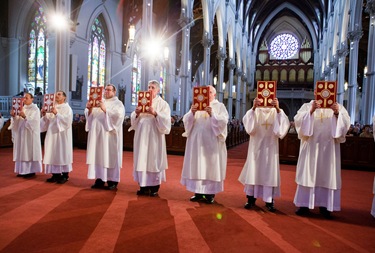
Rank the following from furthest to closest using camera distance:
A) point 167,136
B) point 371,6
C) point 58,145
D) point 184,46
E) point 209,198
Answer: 1. point 184,46
2. point 371,6
3. point 167,136
4. point 58,145
5. point 209,198

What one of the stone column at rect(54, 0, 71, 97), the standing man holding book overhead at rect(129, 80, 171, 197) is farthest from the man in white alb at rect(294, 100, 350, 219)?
the stone column at rect(54, 0, 71, 97)

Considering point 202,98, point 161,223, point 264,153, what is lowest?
point 161,223

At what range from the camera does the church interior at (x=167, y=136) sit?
3.66m

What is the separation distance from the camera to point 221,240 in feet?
11.8

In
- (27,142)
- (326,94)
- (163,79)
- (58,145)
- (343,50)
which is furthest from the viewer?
(163,79)

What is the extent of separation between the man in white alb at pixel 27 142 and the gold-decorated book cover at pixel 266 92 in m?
4.90

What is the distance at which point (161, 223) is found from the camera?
4094 millimetres

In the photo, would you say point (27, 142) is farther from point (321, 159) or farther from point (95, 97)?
point (321, 159)

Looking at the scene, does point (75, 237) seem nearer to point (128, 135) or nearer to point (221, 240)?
point (221, 240)

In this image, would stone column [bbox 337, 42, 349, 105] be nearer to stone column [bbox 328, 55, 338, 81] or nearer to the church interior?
the church interior

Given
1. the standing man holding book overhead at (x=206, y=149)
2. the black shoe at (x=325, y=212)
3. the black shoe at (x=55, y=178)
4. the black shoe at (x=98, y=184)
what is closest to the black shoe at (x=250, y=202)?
the standing man holding book overhead at (x=206, y=149)

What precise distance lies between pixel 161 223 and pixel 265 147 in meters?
2.04

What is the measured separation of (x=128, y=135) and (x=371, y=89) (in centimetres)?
1106

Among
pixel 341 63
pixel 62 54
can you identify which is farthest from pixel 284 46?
pixel 62 54
